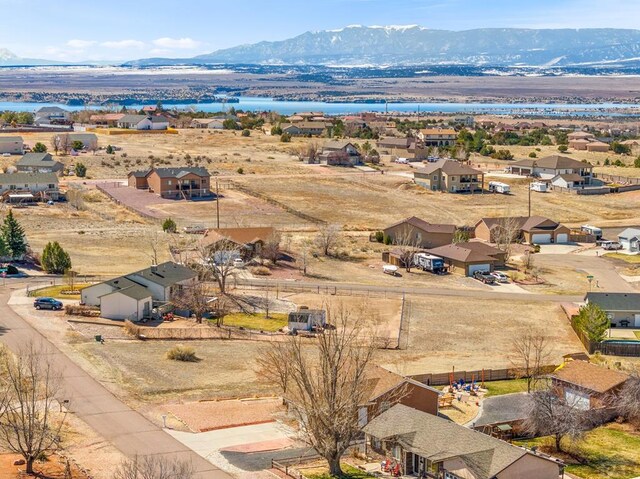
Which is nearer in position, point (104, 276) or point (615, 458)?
point (615, 458)

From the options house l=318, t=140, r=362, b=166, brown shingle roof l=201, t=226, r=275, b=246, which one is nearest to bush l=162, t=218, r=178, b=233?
brown shingle roof l=201, t=226, r=275, b=246

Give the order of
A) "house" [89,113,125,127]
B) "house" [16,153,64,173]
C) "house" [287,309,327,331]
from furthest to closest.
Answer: "house" [89,113,125,127], "house" [16,153,64,173], "house" [287,309,327,331]

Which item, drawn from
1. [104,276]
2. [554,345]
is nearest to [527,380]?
[554,345]

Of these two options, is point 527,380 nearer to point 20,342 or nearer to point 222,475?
point 222,475

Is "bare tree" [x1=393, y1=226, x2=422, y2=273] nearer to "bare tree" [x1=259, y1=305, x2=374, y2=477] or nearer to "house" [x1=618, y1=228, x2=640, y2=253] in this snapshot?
"house" [x1=618, y1=228, x2=640, y2=253]

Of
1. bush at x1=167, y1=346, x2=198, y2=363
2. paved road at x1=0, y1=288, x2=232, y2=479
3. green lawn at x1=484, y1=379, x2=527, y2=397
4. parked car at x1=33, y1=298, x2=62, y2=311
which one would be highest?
parked car at x1=33, y1=298, x2=62, y2=311

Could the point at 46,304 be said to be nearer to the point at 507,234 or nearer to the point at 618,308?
the point at 618,308

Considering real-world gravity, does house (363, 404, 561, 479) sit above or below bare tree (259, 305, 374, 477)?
below
